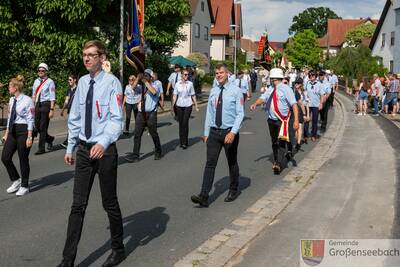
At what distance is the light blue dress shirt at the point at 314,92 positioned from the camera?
13.9m

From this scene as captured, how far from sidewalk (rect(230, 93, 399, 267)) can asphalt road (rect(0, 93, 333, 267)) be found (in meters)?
0.65

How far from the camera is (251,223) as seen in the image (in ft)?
20.2

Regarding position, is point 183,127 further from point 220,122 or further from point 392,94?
point 392,94

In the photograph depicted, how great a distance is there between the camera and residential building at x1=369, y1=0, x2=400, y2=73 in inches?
1738

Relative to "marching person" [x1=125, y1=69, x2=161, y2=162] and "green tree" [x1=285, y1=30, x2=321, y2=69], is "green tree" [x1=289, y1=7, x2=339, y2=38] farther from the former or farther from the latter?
"marching person" [x1=125, y1=69, x2=161, y2=162]

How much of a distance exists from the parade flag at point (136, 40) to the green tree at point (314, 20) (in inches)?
4153

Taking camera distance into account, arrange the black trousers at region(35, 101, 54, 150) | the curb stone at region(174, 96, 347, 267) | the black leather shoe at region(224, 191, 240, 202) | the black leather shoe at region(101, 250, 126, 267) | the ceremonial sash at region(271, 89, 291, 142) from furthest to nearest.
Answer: the black trousers at region(35, 101, 54, 150) < the ceremonial sash at region(271, 89, 291, 142) < the black leather shoe at region(224, 191, 240, 202) < the curb stone at region(174, 96, 347, 267) < the black leather shoe at region(101, 250, 126, 267)

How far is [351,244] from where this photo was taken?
206 inches

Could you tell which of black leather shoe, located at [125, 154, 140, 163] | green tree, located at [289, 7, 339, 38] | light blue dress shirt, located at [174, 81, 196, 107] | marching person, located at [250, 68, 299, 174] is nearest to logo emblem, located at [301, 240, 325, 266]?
marching person, located at [250, 68, 299, 174]

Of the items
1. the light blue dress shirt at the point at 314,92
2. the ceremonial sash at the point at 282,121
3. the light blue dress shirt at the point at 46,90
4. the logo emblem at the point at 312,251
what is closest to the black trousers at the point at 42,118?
the light blue dress shirt at the point at 46,90

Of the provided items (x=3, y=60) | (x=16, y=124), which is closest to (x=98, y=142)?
(x=16, y=124)

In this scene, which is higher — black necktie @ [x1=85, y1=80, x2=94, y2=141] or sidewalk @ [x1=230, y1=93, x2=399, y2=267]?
black necktie @ [x1=85, y1=80, x2=94, y2=141]

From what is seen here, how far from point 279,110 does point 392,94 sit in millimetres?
13958

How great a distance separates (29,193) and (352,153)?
708cm
